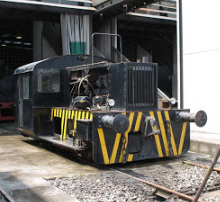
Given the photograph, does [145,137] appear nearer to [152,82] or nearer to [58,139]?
[152,82]

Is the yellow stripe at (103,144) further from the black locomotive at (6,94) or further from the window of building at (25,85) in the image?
the black locomotive at (6,94)

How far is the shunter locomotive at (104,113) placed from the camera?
237 inches

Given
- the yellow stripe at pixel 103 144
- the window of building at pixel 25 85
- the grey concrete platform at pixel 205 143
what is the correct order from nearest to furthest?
the yellow stripe at pixel 103 144 < the grey concrete platform at pixel 205 143 < the window of building at pixel 25 85

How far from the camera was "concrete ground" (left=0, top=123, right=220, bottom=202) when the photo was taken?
4422mm

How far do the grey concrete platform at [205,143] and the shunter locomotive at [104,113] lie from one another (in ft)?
2.45

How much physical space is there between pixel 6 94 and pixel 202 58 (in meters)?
9.60

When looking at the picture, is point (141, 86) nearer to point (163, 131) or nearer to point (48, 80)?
point (163, 131)

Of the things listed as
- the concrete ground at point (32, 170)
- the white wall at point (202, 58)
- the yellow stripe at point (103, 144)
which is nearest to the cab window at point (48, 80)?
the concrete ground at point (32, 170)

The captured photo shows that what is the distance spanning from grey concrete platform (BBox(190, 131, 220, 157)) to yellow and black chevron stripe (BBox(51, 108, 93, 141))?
3.04 meters

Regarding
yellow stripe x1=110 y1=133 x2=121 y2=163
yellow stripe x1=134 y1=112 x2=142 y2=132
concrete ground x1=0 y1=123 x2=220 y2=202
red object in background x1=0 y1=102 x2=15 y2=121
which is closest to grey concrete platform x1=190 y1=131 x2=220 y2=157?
concrete ground x1=0 y1=123 x2=220 y2=202

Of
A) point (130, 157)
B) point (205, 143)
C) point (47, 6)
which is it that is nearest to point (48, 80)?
point (130, 157)

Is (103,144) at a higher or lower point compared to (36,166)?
higher

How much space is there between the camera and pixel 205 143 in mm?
7586

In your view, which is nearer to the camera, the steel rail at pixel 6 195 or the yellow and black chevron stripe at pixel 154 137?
the steel rail at pixel 6 195
